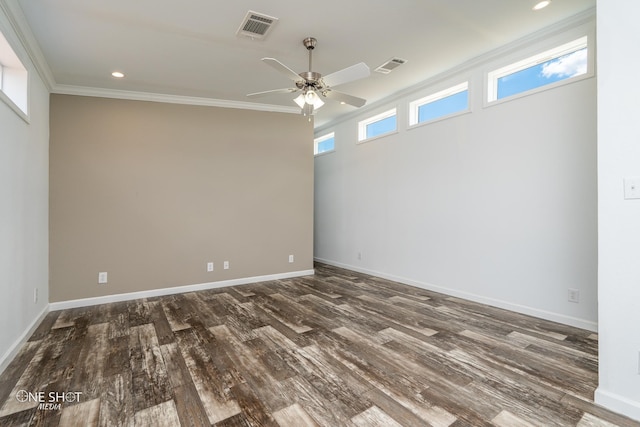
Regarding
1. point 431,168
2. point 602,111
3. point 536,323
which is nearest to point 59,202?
point 431,168

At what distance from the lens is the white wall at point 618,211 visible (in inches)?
66.0

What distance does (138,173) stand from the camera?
13.8ft

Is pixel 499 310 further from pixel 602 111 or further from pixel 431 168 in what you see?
pixel 602 111

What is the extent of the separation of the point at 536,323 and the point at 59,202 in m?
5.58

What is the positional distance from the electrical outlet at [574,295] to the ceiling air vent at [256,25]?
3.77 m

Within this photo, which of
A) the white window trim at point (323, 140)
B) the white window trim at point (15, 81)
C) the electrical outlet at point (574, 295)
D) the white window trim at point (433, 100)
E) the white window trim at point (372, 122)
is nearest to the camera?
the white window trim at point (15, 81)

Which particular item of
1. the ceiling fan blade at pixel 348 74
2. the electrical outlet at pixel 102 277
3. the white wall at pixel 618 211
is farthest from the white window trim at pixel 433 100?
the electrical outlet at pixel 102 277

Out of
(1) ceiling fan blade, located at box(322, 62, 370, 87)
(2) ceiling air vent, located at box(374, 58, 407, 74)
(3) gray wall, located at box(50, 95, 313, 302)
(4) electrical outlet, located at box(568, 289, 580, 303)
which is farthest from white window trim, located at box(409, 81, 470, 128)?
(4) electrical outlet, located at box(568, 289, 580, 303)

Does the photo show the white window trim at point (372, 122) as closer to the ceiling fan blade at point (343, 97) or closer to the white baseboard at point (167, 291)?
the ceiling fan blade at point (343, 97)

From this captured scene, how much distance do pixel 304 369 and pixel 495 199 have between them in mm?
2866

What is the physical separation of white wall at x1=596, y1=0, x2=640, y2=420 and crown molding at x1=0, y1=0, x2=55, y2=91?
4011mm

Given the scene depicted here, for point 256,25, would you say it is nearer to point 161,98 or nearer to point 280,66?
point 280,66

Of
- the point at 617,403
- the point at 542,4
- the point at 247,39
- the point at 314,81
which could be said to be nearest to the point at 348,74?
the point at 314,81

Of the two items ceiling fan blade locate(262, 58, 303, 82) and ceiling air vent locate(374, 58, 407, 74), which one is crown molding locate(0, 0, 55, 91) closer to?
ceiling fan blade locate(262, 58, 303, 82)
